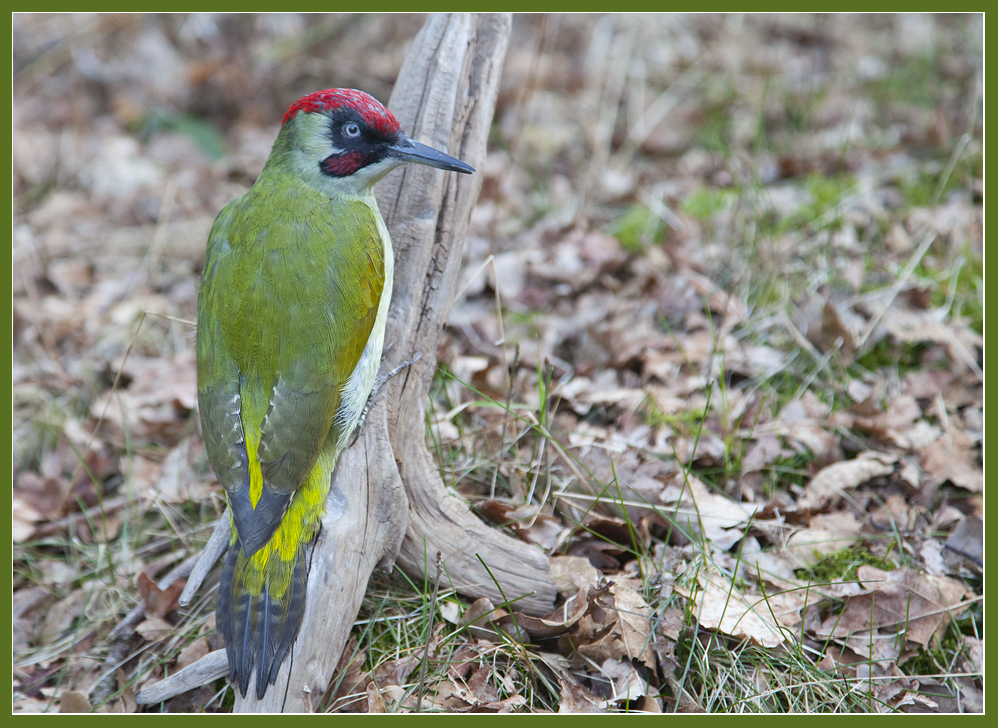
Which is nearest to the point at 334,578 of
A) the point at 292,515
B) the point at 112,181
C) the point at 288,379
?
the point at 292,515

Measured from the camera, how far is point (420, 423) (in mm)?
3439

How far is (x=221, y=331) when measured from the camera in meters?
3.18

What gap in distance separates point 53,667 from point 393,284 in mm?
2211

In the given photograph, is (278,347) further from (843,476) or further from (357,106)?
(843,476)

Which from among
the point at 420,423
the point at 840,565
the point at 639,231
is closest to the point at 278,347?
the point at 420,423

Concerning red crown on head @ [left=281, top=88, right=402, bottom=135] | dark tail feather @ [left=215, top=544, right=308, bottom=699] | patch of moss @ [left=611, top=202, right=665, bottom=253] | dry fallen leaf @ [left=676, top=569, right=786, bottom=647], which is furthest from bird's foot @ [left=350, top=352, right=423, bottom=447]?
patch of moss @ [left=611, top=202, right=665, bottom=253]

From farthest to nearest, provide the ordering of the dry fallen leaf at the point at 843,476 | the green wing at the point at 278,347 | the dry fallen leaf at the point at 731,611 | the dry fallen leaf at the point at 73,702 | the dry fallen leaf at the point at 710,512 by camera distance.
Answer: the dry fallen leaf at the point at 843,476
the dry fallen leaf at the point at 710,512
the dry fallen leaf at the point at 73,702
the dry fallen leaf at the point at 731,611
the green wing at the point at 278,347

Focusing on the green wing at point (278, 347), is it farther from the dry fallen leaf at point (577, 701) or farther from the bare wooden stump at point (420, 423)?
the dry fallen leaf at point (577, 701)

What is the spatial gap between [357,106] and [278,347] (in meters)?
1.02

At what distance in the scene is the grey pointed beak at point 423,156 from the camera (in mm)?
3244

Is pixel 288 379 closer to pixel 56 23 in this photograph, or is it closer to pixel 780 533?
pixel 780 533

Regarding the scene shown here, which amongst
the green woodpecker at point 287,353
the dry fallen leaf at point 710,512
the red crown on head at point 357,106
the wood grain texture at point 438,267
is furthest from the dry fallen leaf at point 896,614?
the red crown on head at point 357,106

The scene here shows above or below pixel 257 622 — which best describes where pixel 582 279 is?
above

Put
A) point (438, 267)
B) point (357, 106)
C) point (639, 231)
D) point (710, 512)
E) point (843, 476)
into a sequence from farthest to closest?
1. point (639, 231)
2. point (843, 476)
3. point (710, 512)
4. point (438, 267)
5. point (357, 106)
